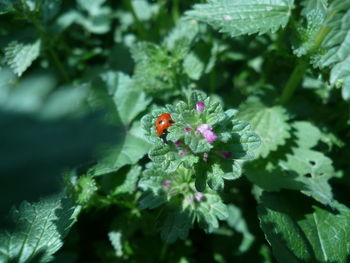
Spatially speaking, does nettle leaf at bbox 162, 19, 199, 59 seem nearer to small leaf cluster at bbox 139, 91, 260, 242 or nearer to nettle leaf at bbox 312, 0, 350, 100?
small leaf cluster at bbox 139, 91, 260, 242

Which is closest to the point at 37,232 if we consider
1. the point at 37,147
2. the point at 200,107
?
the point at 200,107

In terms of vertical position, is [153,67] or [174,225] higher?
[153,67]

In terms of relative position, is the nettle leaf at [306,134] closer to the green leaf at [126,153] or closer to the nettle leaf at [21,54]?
the green leaf at [126,153]

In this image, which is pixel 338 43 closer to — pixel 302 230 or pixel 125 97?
pixel 302 230

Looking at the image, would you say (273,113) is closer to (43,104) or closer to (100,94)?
(100,94)

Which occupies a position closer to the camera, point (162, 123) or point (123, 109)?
point (162, 123)

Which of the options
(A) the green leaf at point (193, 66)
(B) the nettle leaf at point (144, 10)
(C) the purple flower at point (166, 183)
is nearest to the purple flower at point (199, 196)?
(C) the purple flower at point (166, 183)
